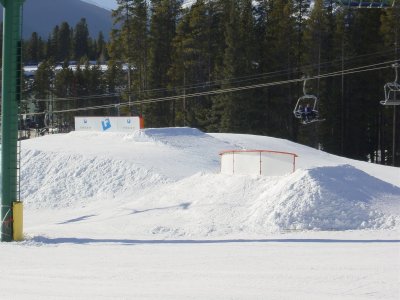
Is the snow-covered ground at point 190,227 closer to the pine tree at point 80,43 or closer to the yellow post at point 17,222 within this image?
the yellow post at point 17,222

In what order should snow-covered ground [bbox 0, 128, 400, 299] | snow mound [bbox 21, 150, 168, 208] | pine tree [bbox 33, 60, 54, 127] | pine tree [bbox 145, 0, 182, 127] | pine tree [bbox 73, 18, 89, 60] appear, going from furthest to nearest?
pine tree [bbox 73, 18, 89, 60], pine tree [bbox 33, 60, 54, 127], pine tree [bbox 145, 0, 182, 127], snow mound [bbox 21, 150, 168, 208], snow-covered ground [bbox 0, 128, 400, 299]

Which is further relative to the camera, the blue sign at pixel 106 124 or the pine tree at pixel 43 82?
the pine tree at pixel 43 82

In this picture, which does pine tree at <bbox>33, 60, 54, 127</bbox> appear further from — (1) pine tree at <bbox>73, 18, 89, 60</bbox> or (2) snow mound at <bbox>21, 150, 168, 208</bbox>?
(2) snow mound at <bbox>21, 150, 168, 208</bbox>

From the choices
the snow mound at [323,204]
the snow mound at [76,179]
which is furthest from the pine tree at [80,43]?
the snow mound at [323,204]

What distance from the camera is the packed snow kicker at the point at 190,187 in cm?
1711

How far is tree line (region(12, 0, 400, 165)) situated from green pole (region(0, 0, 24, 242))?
30181 millimetres

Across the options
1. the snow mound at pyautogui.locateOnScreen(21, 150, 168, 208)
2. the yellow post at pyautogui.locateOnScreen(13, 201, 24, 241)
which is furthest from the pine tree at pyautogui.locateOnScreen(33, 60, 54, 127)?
the yellow post at pyautogui.locateOnScreen(13, 201, 24, 241)

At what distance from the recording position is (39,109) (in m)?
74.4

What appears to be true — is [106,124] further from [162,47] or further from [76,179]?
[162,47]

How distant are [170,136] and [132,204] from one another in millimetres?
10644

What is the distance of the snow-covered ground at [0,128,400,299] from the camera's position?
31.9 feet

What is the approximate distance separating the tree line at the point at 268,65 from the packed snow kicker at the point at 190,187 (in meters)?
15.8

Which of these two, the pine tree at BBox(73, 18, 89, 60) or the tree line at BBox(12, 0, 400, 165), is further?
the pine tree at BBox(73, 18, 89, 60)

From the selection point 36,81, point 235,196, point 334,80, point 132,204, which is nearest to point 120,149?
point 132,204
